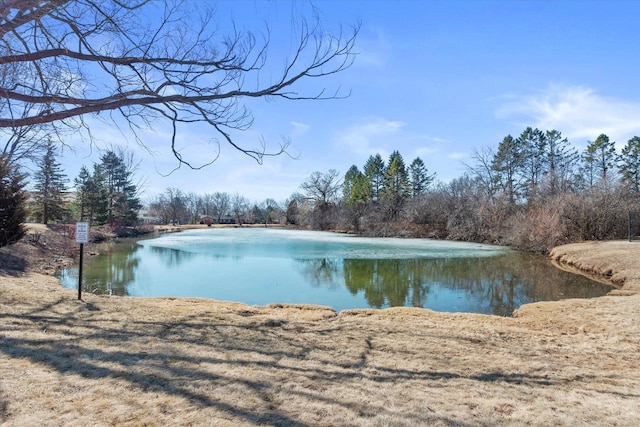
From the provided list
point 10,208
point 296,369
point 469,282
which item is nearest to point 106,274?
point 10,208

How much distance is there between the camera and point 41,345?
141 inches

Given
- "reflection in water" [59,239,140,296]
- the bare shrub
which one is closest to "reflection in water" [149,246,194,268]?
"reflection in water" [59,239,140,296]

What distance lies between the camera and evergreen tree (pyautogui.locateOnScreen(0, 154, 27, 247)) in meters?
12.6

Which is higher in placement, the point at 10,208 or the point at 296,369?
the point at 10,208

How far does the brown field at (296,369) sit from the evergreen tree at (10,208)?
27.7 ft

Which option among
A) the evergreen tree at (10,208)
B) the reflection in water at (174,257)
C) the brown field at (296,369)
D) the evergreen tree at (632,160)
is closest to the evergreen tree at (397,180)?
the evergreen tree at (632,160)

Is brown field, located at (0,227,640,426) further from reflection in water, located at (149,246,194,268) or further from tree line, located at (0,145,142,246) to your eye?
tree line, located at (0,145,142,246)

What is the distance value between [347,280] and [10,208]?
38.7 ft

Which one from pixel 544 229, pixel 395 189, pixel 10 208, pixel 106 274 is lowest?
pixel 106 274

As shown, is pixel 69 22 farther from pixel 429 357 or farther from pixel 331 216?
pixel 331 216

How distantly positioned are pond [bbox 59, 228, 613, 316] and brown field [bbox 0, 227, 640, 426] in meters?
3.33

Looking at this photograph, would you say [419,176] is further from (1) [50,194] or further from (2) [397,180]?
(1) [50,194]

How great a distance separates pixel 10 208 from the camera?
504 inches

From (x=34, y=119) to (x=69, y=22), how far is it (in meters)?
1.25
